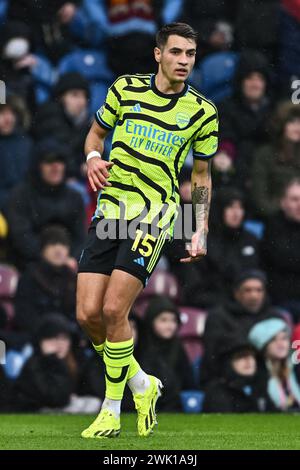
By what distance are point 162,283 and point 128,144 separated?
12.3 feet

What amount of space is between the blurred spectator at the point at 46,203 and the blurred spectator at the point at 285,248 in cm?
174

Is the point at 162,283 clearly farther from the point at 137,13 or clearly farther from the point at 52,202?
the point at 137,13

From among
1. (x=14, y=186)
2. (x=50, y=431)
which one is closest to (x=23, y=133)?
(x=14, y=186)

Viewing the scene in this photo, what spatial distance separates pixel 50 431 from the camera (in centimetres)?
849

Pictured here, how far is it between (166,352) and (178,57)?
11.5 feet

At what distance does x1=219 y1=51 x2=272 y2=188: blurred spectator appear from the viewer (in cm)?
1295

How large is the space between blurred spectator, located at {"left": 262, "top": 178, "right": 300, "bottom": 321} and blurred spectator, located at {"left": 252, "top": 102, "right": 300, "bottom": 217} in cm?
14

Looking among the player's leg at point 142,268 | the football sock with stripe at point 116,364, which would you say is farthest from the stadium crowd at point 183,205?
the football sock with stripe at point 116,364

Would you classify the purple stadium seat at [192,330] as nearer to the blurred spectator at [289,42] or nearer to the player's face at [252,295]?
the player's face at [252,295]

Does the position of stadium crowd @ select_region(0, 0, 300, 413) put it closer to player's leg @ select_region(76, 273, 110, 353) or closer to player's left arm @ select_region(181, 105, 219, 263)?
player's leg @ select_region(76, 273, 110, 353)

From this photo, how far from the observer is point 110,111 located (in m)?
8.07

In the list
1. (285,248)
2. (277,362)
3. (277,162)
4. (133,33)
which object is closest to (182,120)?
(277,362)

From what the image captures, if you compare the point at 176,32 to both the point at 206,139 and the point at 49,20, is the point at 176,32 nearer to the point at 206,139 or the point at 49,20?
the point at 206,139

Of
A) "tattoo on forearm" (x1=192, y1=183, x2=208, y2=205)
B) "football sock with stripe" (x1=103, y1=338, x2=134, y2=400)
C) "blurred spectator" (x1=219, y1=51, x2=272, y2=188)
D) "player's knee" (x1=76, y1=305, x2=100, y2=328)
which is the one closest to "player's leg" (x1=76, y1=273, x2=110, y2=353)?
"player's knee" (x1=76, y1=305, x2=100, y2=328)
